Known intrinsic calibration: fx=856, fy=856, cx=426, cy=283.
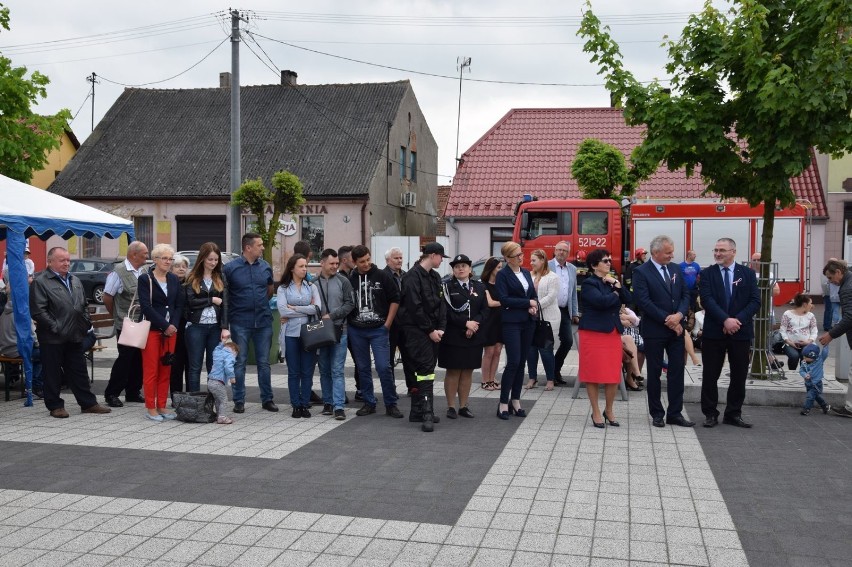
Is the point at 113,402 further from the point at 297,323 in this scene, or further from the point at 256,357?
the point at 297,323

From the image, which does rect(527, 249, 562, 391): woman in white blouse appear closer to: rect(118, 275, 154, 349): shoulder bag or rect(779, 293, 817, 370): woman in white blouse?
rect(779, 293, 817, 370): woman in white blouse

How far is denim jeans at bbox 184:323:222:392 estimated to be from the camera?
919 centimetres

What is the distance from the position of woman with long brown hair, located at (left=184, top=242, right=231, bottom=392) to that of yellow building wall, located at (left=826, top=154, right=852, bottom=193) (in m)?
21.4

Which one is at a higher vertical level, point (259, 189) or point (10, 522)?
point (259, 189)

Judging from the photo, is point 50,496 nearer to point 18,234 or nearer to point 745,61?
point 18,234

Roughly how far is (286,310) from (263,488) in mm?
3081


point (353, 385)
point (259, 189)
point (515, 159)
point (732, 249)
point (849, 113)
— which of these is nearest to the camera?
point (732, 249)

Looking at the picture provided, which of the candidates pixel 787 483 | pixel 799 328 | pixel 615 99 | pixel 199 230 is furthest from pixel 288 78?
pixel 787 483

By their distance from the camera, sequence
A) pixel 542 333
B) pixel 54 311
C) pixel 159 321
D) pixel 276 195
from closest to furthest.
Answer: pixel 159 321 < pixel 54 311 < pixel 542 333 < pixel 276 195

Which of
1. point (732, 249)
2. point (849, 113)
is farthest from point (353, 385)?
point (849, 113)

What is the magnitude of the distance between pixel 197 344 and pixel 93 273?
1766cm

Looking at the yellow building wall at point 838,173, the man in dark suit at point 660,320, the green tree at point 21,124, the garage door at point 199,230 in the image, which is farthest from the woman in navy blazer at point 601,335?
the garage door at point 199,230

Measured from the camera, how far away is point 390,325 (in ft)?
30.8

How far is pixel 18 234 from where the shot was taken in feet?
33.1
